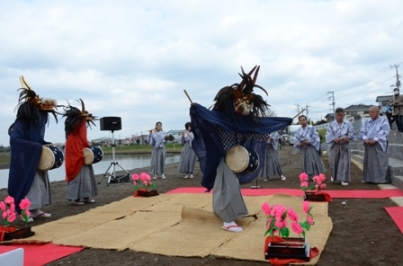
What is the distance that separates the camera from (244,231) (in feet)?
15.2

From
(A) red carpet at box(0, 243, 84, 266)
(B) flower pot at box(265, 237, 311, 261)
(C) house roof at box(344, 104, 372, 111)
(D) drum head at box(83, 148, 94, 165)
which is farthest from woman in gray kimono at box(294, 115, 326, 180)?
(C) house roof at box(344, 104, 372, 111)

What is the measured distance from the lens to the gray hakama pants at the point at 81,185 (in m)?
7.22

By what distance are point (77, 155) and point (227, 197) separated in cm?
339

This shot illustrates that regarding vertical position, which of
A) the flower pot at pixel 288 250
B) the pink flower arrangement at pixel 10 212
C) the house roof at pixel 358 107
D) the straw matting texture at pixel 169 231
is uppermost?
the house roof at pixel 358 107

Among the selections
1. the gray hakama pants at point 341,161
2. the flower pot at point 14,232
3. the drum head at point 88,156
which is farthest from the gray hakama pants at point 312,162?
the flower pot at point 14,232

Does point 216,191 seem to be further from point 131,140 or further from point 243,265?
point 131,140

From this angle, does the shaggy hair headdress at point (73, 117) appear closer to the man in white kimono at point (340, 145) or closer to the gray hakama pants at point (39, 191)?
the gray hakama pants at point (39, 191)

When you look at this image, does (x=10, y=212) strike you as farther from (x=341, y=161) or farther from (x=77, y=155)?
(x=341, y=161)

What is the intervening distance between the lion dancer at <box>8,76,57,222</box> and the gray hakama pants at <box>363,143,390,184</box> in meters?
6.36

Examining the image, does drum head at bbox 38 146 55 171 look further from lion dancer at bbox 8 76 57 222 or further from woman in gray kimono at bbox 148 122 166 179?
woman in gray kimono at bbox 148 122 166 179

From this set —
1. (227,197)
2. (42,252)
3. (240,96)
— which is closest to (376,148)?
(240,96)

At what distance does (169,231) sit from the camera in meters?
4.71

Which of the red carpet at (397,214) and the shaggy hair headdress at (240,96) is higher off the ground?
the shaggy hair headdress at (240,96)

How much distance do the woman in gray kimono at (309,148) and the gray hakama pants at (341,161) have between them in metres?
0.42
